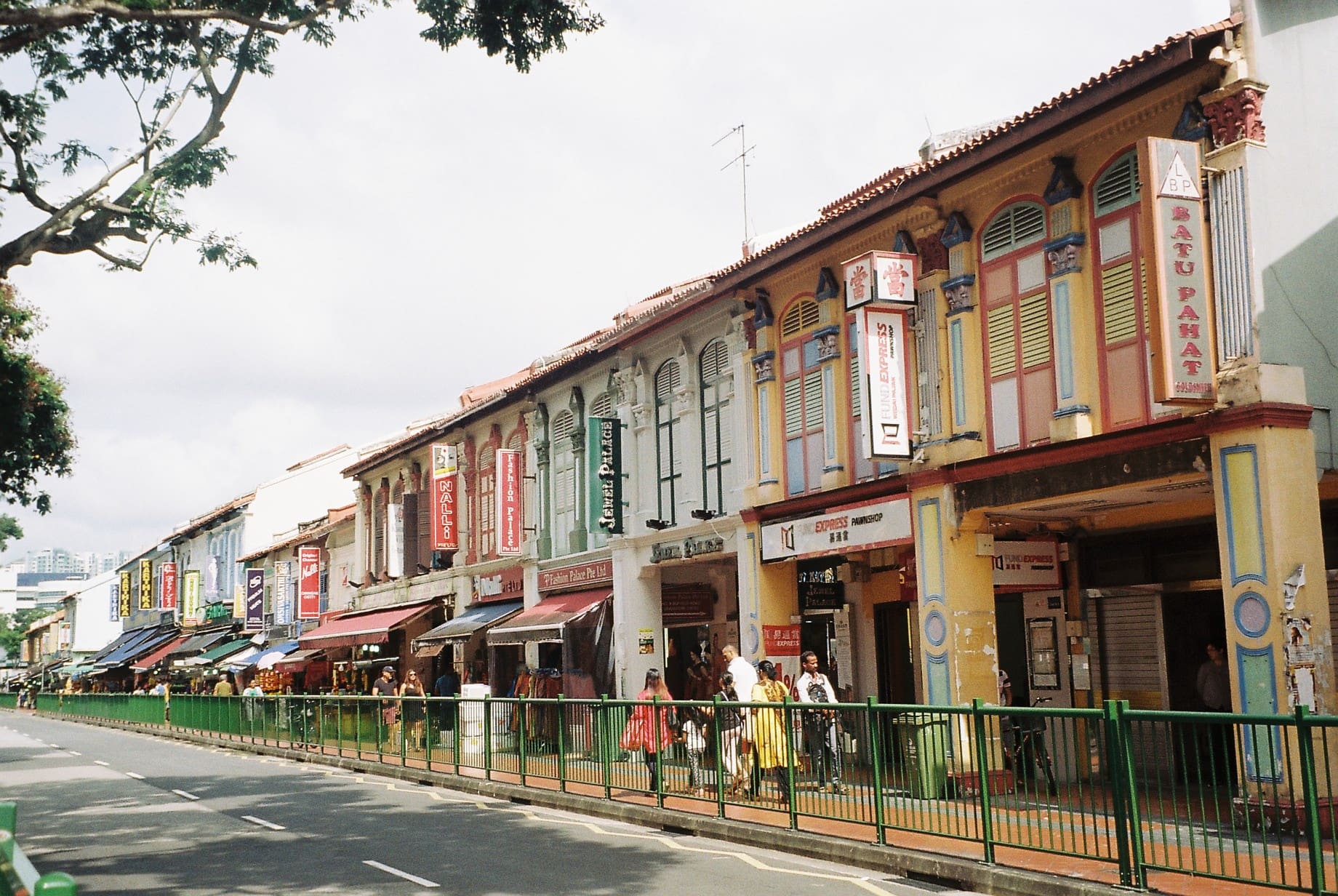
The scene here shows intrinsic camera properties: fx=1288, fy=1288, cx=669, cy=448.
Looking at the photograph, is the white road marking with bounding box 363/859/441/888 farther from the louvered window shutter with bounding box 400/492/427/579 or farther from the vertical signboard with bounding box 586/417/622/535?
the louvered window shutter with bounding box 400/492/427/579

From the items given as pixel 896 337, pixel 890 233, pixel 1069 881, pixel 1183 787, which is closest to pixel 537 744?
pixel 896 337

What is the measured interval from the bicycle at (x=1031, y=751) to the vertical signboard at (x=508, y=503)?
17879 millimetres

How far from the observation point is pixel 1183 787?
8.15m

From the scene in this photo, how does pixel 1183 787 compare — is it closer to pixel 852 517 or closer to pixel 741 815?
pixel 741 815

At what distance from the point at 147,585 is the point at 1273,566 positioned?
216ft

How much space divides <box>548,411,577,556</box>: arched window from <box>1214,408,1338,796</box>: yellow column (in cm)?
1529

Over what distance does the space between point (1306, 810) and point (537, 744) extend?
10819 mm

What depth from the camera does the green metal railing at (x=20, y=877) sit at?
8.14 ft

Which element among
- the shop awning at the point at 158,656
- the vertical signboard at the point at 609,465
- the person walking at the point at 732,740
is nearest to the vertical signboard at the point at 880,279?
the person walking at the point at 732,740

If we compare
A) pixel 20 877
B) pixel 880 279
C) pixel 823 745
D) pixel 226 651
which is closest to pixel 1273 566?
pixel 823 745

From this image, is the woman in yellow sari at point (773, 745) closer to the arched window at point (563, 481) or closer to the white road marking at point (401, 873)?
the white road marking at point (401, 873)

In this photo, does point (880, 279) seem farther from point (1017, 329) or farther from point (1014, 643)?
point (1014, 643)

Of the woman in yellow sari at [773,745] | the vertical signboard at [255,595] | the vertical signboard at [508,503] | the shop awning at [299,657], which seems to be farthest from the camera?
the vertical signboard at [255,595]

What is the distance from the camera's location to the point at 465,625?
2734cm
